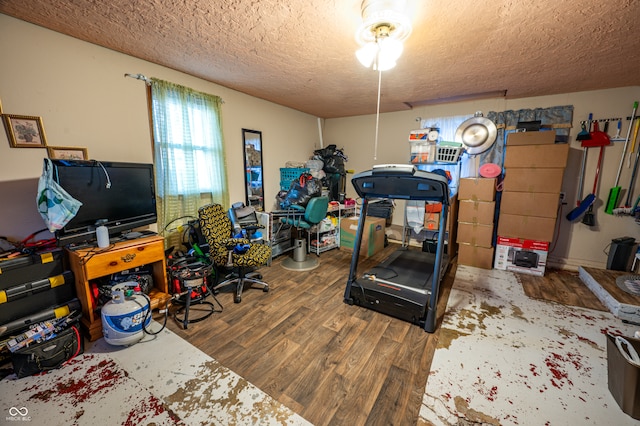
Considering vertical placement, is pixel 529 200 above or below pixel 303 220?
above

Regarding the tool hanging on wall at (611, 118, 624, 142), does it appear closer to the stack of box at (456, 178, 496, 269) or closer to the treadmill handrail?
the stack of box at (456, 178, 496, 269)

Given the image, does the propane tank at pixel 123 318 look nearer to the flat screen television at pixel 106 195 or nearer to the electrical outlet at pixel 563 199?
the flat screen television at pixel 106 195

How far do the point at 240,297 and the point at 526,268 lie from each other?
369cm

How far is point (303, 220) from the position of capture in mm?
3293

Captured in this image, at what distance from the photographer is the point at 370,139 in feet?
15.8

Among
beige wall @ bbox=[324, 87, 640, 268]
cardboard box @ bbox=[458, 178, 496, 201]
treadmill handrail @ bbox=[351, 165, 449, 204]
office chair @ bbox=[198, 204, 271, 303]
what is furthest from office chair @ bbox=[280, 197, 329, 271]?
cardboard box @ bbox=[458, 178, 496, 201]

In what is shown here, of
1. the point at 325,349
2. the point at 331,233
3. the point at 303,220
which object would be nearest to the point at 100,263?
the point at 325,349

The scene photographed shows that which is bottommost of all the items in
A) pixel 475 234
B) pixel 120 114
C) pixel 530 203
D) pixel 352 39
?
pixel 475 234

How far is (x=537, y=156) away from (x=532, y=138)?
0.79 ft

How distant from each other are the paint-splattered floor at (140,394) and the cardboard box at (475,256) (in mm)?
3182

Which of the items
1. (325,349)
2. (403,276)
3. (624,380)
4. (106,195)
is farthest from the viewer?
(403,276)

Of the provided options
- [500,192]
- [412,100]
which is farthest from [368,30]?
[500,192]

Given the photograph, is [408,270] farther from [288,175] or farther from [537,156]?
[288,175]

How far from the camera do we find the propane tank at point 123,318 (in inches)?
70.2
